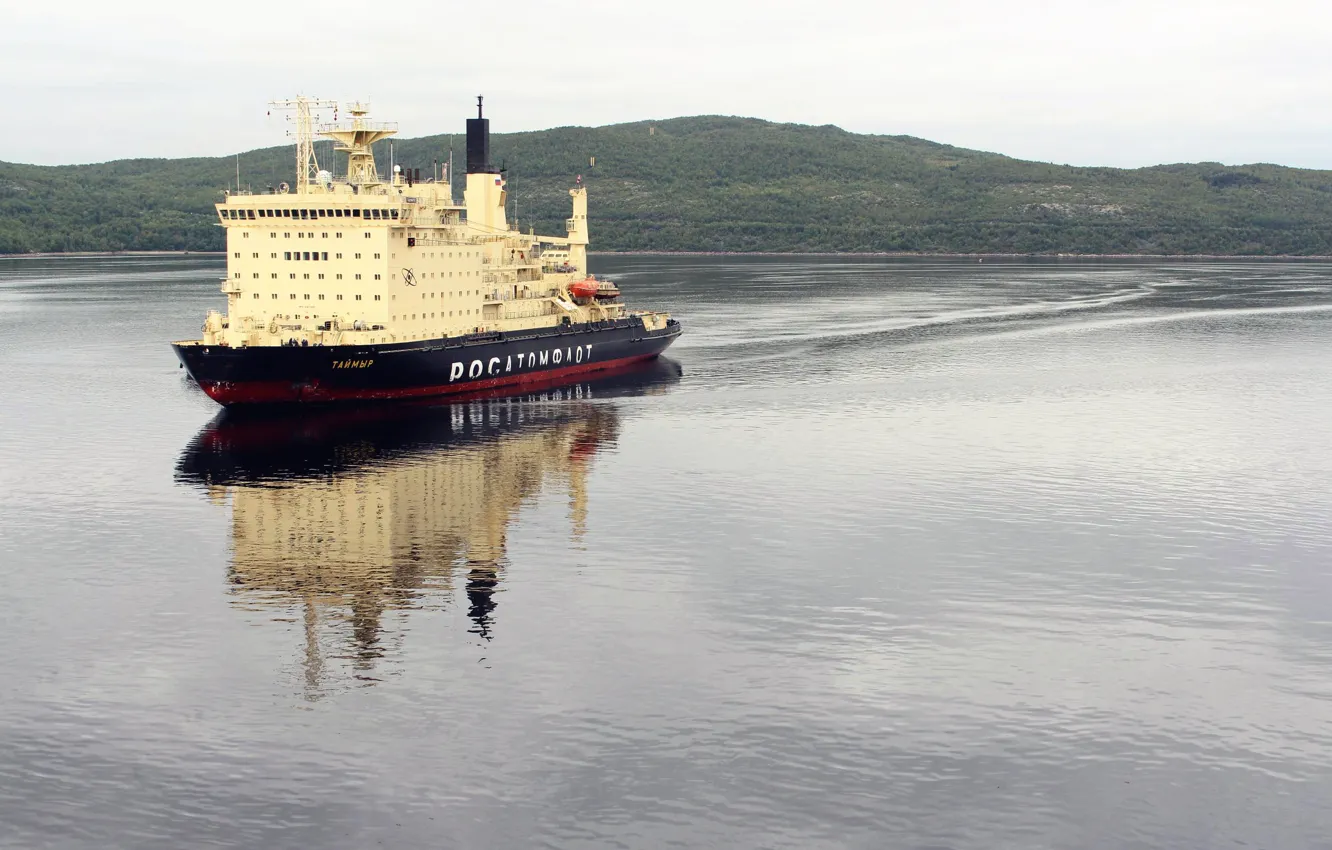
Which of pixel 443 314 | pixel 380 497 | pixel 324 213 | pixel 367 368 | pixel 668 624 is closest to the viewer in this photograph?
pixel 668 624

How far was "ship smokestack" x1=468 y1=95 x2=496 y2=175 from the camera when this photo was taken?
74625 millimetres

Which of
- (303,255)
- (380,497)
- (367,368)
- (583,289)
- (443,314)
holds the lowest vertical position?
(380,497)

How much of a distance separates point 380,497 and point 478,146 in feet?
121

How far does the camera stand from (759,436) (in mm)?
54844

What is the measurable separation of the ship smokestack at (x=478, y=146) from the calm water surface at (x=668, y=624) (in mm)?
16543

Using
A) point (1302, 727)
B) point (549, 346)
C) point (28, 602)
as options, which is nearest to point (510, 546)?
point (28, 602)

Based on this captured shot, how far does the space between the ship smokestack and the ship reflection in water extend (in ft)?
50.7

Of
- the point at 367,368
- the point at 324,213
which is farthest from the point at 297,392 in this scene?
the point at 324,213

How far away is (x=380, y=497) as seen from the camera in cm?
4391

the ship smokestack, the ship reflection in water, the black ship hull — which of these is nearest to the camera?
the ship reflection in water

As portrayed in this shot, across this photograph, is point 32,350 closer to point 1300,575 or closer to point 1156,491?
point 1156,491

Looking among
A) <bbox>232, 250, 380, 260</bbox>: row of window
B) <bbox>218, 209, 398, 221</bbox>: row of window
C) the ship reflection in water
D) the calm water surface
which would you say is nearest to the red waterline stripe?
the ship reflection in water

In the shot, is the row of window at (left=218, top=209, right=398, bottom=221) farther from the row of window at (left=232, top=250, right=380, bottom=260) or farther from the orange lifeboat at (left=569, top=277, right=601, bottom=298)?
the orange lifeboat at (left=569, top=277, right=601, bottom=298)

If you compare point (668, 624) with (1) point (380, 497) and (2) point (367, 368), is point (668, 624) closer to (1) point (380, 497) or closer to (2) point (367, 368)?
(1) point (380, 497)
